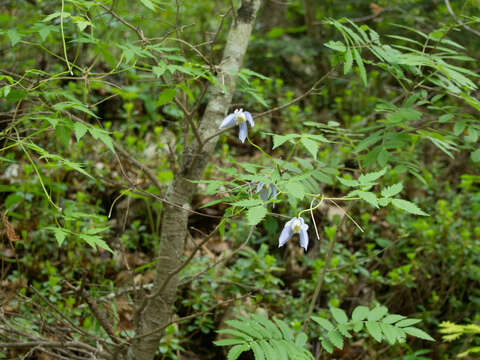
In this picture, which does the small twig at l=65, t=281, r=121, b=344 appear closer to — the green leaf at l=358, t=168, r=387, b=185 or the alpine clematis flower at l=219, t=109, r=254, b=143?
the alpine clematis flower at l=219, t=109, r=254, b=143

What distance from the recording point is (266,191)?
1566mm

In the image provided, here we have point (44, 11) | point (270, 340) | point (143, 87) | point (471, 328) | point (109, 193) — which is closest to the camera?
point (270, 340)

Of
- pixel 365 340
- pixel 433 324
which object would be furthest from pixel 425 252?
pixel 365 340

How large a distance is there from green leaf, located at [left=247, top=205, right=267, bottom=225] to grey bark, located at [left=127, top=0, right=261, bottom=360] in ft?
2.89

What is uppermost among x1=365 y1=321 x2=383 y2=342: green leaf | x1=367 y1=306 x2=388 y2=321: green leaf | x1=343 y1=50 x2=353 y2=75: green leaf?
x1=343 y1=50 x2=353 y2=75: green leaf

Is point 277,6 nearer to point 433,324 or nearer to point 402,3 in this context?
point 402,3

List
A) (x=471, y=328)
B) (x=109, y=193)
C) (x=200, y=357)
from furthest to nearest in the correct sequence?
(x=109, y=193) → (x=200, y=357) → (x=471, y=328)

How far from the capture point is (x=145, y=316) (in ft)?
7.28

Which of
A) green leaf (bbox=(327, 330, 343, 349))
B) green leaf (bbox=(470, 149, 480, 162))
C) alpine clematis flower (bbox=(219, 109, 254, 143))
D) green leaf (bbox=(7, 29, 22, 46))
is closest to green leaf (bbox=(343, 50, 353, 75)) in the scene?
alpine clematis flower (bbox=(219, 109, 254, 143))

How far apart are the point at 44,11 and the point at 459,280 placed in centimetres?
359

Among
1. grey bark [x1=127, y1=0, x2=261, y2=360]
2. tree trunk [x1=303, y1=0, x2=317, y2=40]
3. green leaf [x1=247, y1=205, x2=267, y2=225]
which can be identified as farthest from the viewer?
tree trunk [x1=303, y1=0, x2=317, y2=40]

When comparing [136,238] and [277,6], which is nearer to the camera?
[136,238]

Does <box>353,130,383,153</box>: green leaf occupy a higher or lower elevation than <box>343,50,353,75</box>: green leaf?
lower

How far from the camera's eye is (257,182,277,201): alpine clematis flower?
4.97 ft
